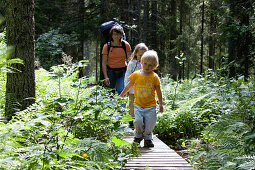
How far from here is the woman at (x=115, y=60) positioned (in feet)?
19.3

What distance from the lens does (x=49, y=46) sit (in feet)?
56.0

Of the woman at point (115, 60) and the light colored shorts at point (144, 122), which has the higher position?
the woman at point (115, 60)

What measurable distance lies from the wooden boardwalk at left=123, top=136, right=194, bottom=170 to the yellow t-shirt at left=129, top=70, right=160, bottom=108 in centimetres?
85

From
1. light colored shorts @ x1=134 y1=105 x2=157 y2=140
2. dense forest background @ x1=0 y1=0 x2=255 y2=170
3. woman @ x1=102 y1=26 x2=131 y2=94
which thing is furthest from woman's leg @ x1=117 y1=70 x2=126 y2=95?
light colored shorts @ x1=134 y1=105 x2=157 y2=140

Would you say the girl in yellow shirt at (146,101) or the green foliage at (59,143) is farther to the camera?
the girl in yellow shirt at (146,101)

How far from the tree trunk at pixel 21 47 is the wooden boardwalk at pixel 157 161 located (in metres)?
2.51

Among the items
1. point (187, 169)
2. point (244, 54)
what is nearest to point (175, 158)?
point (187, 169)

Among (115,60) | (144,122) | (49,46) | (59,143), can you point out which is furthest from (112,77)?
(49,46)

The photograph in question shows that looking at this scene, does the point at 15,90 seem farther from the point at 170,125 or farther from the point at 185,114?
the point at 185,114

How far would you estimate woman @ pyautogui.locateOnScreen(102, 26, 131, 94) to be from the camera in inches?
231

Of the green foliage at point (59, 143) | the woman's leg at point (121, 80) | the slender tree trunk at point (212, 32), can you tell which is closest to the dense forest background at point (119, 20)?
the slender tree trunk at point (212, 32)

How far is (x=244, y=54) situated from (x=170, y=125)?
6239 millimetres

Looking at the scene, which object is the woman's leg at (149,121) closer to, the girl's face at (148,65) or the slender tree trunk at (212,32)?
the girl's face at (148,65)

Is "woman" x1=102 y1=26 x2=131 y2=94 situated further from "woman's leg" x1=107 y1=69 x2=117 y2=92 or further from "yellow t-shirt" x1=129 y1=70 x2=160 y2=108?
"yellow t-shirt" x1=129 y1=70 x2=160 y2=108
